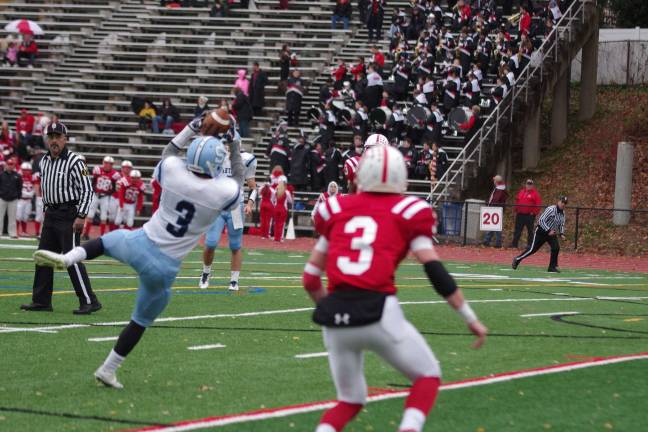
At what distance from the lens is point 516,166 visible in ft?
127

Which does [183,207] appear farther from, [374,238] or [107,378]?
Answer: [374,238]

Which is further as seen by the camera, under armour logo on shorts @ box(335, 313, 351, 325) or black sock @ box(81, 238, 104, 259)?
black sock @ box(81, 238, 104, 259)

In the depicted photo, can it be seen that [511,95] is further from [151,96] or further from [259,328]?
[259,328]

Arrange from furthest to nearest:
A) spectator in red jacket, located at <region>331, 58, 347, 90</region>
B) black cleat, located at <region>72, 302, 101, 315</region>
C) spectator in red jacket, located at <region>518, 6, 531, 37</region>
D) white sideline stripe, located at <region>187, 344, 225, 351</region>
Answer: spectator in red jacket, located at <region>331, 58, 347, 90</region> → spectator in red jacket, located at <region>518, 6, 531, 37</region> → black cleat, located at <region>72, 302, 101, 315</region> → white sideline stripe, located at <region>187, 344, 225, 351</region>

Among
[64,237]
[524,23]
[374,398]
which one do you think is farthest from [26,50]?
[374,398]

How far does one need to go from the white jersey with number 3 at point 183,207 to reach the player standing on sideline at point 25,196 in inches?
877

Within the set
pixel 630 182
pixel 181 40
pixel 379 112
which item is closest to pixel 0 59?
pixel 181 40

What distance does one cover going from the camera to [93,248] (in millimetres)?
8844

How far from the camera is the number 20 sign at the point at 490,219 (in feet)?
105

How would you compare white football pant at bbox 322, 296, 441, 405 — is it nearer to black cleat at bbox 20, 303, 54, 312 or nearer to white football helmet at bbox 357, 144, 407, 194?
white football helmet at bbox 357, 144, 407, 194

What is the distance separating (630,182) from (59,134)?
77.4 ft

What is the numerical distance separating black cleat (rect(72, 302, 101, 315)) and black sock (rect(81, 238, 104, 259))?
4670 mm

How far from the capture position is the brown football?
9.60 metres

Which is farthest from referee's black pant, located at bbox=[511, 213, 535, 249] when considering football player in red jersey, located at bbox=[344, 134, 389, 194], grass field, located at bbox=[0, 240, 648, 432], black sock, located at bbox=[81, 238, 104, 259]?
black sock, located at bbox=[81, 238, 104, 259]
